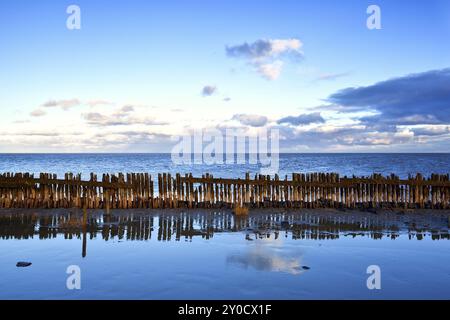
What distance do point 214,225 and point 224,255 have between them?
12.3 feet

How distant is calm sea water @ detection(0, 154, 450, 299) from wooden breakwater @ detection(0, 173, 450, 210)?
1574mm

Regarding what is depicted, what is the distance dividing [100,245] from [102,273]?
7.57 feet

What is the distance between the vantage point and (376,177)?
1648cm

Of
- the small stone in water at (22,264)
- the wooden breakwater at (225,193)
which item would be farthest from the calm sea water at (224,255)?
the wooden breakwater at (225,193)

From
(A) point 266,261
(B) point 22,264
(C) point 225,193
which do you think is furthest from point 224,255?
(C) point 225,193

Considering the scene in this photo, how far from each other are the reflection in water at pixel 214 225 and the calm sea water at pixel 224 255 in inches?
1.3

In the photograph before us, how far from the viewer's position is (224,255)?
9016 mm

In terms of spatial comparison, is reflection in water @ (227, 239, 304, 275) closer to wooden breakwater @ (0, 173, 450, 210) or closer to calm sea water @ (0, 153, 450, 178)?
wooden breakwater @ (0, 173, 450, 210)

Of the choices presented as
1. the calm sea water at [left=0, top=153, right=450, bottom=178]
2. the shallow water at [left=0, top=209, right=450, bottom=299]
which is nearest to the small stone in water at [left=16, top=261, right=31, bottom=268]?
the shallow water at [left=0, top=209, right=450, bottom=299]

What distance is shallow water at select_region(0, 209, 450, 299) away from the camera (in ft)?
22.4

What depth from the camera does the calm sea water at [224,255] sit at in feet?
22.4

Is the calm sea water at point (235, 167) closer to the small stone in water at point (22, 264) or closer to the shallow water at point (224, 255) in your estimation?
the shallow water at point (224, 255)
